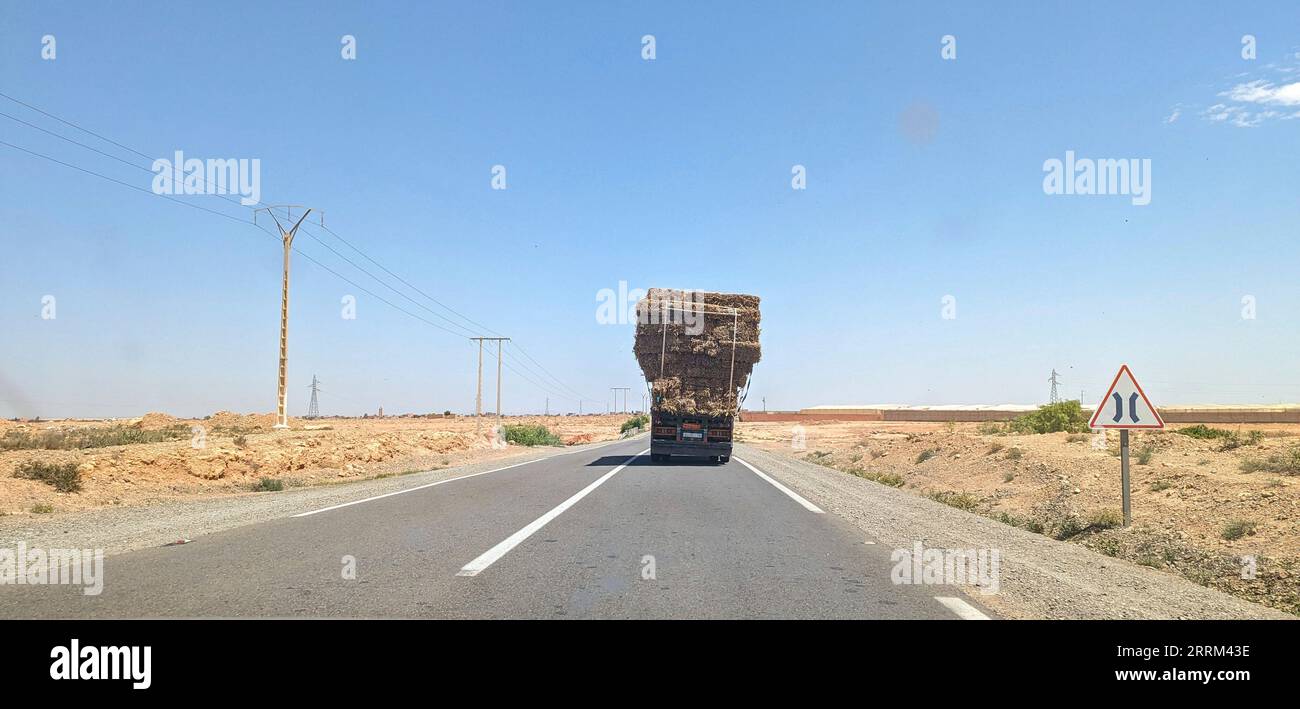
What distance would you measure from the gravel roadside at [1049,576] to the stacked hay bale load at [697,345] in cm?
1114

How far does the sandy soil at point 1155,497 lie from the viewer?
27.6ft

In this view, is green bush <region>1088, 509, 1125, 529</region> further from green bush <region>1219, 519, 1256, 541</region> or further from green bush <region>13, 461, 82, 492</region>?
green bush <region>13, 461, 82, 492</region>

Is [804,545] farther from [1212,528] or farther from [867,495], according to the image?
[867,495]

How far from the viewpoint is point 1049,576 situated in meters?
7.07

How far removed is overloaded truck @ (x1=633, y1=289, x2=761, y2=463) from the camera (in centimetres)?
2433

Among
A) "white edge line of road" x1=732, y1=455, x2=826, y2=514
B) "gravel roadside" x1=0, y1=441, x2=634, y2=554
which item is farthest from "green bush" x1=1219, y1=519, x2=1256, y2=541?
"gravel roadside" x1=0, y1=441, x2=634, y2=554

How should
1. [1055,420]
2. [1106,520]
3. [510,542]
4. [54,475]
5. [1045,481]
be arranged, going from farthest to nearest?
[1055,420], [1045,481], [54,475], [1106,520], [510,542]

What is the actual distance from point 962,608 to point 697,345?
Result: 18.8 m

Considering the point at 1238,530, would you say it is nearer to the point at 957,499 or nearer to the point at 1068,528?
the point at 1068,528

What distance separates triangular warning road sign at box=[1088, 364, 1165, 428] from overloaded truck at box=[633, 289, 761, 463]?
14.1m

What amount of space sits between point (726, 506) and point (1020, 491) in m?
8.10

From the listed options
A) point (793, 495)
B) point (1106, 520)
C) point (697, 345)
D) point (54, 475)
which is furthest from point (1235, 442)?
point (54, 475)
